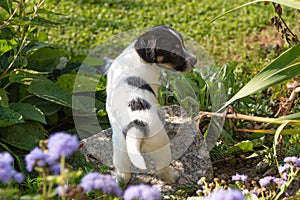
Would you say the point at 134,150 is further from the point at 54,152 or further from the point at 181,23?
the point at 181,23

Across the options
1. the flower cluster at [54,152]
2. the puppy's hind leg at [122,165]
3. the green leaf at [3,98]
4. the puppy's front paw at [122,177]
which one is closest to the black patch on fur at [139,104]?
the puppy's hind leg at [122,165]

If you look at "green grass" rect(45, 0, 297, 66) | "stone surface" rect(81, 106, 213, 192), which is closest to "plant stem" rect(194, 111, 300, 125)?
"stone surface" rect(81, 106, 213, 192)

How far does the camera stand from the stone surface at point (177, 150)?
333 cm

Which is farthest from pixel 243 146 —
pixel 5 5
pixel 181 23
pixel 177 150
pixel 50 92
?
pixel 181 23

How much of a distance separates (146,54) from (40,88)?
2.84ft

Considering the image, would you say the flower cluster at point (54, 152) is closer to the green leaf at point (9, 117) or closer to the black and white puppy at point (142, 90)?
the black and white puppy at point (142, 90)

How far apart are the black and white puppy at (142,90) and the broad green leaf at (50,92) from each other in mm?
539

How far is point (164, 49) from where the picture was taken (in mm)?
2963

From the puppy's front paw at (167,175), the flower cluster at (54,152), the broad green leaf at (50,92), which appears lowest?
the flower cluster at (54,152)

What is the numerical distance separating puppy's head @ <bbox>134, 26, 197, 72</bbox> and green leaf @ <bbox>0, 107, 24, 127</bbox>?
0.75 m

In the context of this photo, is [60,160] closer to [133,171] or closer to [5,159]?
[5,159]

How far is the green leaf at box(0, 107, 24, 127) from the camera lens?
3273 mm

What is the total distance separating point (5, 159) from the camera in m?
1.66

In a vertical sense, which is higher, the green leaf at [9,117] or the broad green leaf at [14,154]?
the green leaf at [9,117]
